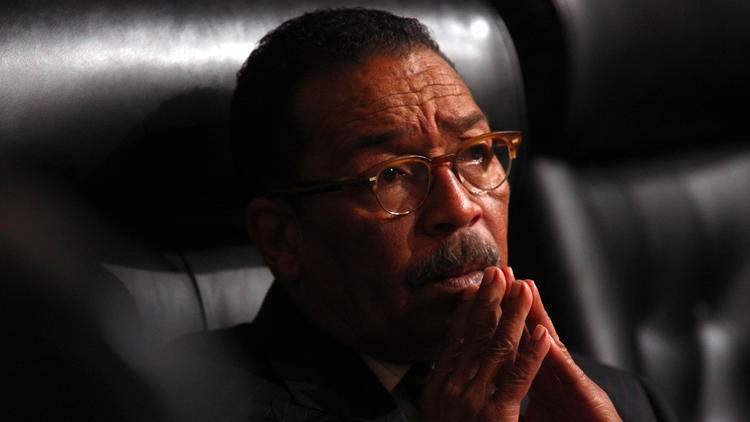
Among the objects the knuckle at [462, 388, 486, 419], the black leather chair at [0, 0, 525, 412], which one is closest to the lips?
the knuckle at [462, 388, 486, 419]

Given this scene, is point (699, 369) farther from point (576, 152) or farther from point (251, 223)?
point (251, 223)

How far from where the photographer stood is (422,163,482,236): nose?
0.84 metres

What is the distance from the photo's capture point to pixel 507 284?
0.80 meters

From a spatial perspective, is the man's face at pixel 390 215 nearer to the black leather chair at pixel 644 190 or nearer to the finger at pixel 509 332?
the finger at pixel 509 332

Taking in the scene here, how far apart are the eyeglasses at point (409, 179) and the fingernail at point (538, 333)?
0.16 meters

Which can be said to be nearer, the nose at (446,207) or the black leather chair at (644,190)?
the nose at (446,207)

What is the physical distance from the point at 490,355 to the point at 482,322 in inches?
1.3

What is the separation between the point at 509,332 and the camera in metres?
0.78

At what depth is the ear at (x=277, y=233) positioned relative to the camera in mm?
917

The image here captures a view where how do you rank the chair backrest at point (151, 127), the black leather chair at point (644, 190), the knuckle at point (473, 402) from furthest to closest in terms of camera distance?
1. the black leather chair at point (644, 190)
2. the chair backrest at point (151, 127)
3. the knuckle at point (473, 402)

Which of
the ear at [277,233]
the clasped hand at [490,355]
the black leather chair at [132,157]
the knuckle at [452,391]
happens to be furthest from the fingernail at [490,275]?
the black leather chair at [132,157]

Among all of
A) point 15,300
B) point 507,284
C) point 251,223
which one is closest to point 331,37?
point 251,223

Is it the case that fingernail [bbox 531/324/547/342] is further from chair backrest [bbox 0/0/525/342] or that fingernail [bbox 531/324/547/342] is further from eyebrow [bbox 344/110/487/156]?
chair backrest [bbox 0/0/525/342]

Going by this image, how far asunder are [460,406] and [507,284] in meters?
0.13
